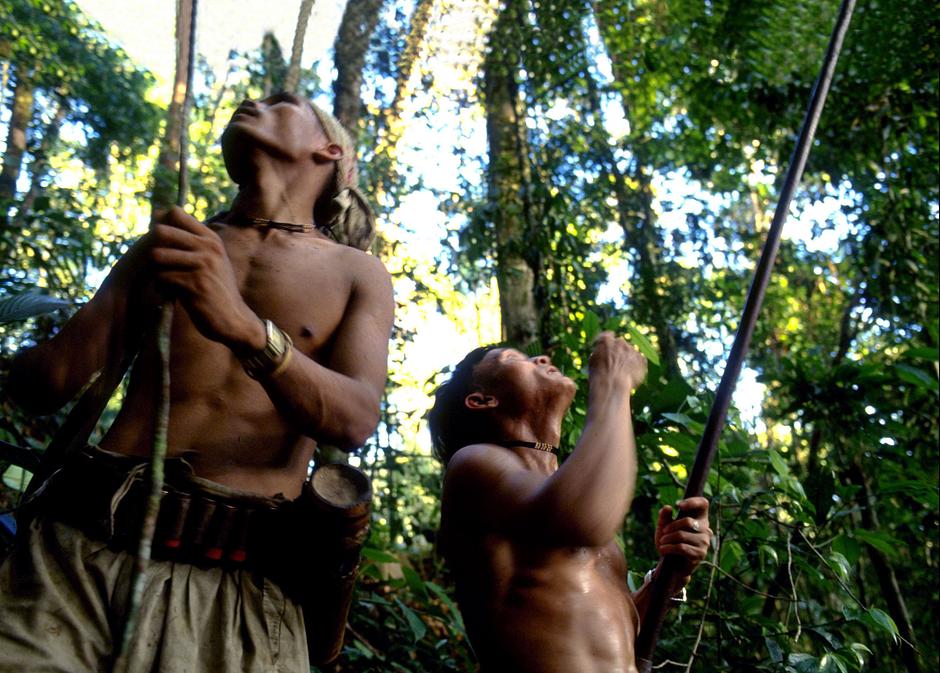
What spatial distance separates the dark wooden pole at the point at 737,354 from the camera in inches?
66.9

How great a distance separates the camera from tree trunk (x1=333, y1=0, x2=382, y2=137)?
5270mm

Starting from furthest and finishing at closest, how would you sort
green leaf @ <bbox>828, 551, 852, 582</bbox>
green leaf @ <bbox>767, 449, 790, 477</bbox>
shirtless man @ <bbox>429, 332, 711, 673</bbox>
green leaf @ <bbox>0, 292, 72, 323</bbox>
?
1. green leaf @ <bbox>767, 449, 790, 477</bbox>
2. green leaf @ <bbox>828, 551, 852, 582</bbox>
3. green leaf @ <bbox>0, 292, 72, 323</bbox>
4. shirtless man @ <bbox>429, 332, 711, 673</bbox>

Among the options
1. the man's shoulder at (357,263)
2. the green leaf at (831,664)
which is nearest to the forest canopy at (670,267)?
the green leaf at (831,664)

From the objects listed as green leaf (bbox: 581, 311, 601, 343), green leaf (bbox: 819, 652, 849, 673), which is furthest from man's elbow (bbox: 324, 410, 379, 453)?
green leaf (bbox: 581, 311, 601, 343)

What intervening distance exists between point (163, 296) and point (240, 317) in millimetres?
125

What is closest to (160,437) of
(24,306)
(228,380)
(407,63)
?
(228,380)

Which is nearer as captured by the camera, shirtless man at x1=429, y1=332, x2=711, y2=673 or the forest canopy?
shirtless man at x1=429, y1=332, x2=711, y2=673

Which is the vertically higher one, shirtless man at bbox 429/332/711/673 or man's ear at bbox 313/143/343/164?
man's ear at bbox 313/143/343/164

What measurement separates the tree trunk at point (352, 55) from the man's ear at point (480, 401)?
10.9 feet

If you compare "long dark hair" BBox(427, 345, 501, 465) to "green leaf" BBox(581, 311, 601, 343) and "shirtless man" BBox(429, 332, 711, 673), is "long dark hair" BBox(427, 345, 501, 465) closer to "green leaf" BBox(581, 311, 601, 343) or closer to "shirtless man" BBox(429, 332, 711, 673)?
"shirtless man" BBox(429, 332, 711, 673)

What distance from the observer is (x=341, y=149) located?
6.44 feet

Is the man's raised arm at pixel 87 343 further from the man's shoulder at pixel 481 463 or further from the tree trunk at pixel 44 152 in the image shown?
the tree trunk at pixel 44 152

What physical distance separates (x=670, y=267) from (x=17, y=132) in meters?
6.89

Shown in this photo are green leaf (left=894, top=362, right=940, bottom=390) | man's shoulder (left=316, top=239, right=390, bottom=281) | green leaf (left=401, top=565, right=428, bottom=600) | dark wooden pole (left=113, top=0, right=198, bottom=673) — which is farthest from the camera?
green leaf (left=894, top=362, right=940, bottom=390)
